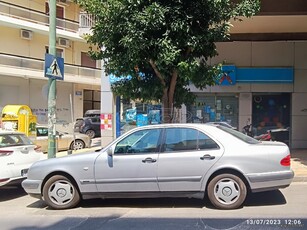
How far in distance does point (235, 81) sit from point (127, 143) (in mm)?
9449

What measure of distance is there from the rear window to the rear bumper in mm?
5634

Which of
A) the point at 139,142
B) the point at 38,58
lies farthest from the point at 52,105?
the point at 38,58

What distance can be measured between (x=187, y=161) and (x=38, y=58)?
24.8 metres

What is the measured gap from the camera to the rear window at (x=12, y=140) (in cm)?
892

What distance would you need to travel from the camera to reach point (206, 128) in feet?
22.7

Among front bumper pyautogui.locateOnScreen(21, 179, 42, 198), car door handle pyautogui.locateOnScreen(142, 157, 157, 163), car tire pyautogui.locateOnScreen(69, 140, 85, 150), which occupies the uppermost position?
car door handle pyautogui.locateOnScreen(142, 157, 157, 163)

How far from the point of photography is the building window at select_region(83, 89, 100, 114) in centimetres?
3375

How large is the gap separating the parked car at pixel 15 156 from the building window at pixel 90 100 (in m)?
24.4

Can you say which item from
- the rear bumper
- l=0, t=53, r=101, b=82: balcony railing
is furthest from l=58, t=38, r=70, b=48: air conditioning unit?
the rear bumper

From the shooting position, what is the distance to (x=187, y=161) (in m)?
6.64

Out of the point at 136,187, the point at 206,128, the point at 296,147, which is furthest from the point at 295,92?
the point at 136,187

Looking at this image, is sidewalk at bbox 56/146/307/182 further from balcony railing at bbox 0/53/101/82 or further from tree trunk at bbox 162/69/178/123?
balcony railing at bbox 0/53/101/82

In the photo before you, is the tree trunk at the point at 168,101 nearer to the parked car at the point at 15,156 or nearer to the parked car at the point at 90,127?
the parked car at the point at 15,156

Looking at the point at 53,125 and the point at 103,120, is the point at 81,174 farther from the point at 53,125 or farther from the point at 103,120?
the point at 103,120
